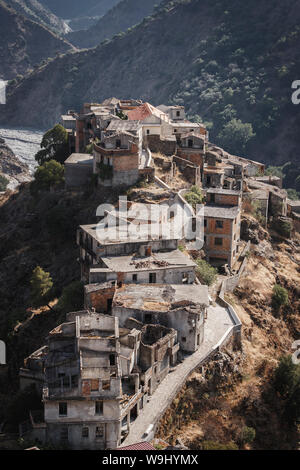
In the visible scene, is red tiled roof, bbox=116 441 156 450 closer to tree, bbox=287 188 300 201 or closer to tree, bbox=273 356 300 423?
tree, bbox=273 356 300 423

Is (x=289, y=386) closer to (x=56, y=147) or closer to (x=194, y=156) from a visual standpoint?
(x=194, y=156)

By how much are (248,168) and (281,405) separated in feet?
157

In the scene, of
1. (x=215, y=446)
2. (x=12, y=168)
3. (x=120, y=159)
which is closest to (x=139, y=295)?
(x=215, y=446)

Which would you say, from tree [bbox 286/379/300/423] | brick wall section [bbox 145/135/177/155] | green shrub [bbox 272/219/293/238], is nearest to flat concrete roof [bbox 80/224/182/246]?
tree [bbox 286/379/300/423]

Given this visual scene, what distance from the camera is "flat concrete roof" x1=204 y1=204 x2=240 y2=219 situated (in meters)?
59.0

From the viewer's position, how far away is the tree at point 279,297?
58.8 m

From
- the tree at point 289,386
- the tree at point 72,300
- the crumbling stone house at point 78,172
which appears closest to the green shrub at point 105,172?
the crumbling stone house at point 78,172

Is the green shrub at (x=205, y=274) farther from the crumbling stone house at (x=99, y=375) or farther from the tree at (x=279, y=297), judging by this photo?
the crumbling stone house at (x=99, y=375)

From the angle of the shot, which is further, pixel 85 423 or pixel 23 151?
pixel 23 151

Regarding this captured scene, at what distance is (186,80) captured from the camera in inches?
7613

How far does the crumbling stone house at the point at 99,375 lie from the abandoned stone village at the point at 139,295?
2.4 inches

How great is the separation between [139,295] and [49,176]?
113 feet

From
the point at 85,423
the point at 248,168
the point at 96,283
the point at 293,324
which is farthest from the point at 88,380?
the point at 248,168

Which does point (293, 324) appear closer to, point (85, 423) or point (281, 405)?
point (281, 405)
